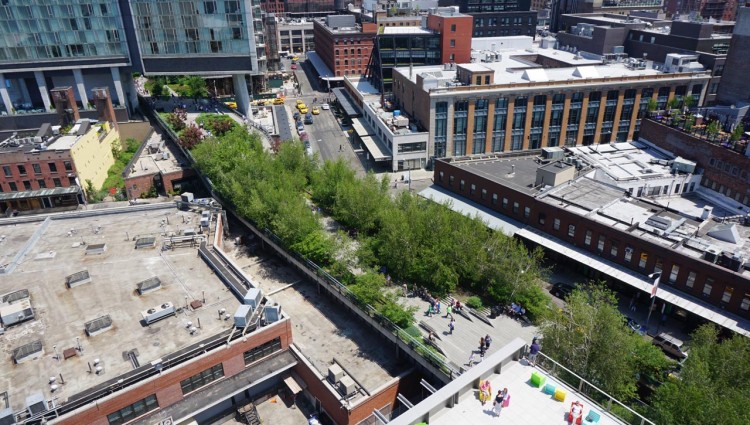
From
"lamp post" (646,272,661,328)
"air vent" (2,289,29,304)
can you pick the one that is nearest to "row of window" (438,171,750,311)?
"lamp post" (646,272,661,328)

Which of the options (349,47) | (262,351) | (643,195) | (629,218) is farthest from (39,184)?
(349,47)

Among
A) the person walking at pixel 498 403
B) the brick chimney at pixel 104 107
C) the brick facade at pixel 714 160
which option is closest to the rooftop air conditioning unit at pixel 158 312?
the person walking at pixel 498 403

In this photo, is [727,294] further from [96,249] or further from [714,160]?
[96,249]

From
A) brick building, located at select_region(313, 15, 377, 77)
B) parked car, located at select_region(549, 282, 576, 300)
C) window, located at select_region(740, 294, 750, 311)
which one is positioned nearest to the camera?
window, located at select_region(740, 294, 750, 311)

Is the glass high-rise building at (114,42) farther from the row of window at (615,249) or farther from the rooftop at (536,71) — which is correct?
the row of window at (615,249)

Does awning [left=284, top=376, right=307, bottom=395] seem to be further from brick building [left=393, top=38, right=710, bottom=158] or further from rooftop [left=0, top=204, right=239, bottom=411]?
brick building [left=393, top=38, right=710, bottom=158]

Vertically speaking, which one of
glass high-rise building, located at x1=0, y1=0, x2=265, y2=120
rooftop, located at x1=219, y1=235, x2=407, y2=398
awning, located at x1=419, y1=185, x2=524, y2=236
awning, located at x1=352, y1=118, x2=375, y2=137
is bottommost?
rooftop, located at x1=219, y1=235, x2=407, y2=398
